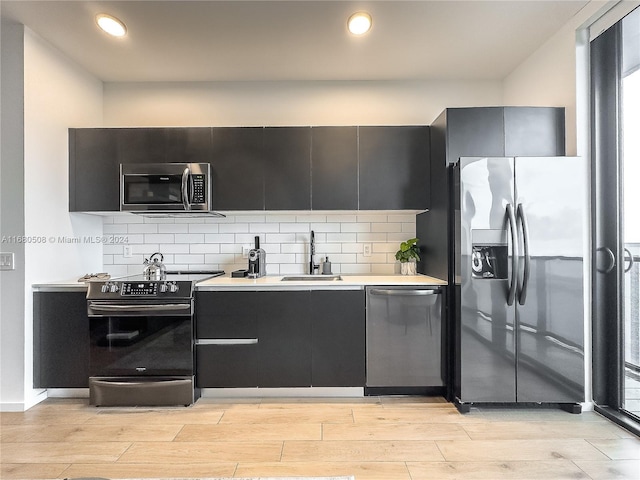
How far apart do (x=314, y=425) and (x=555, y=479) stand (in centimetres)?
131

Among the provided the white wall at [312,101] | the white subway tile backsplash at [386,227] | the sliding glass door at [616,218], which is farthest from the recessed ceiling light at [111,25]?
the sliding glass door at [616,218]

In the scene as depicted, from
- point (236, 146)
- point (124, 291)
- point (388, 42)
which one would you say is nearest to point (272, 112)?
point (236, 146)

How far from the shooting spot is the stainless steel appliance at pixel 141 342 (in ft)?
9.52

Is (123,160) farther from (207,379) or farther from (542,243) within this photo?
(542,243)

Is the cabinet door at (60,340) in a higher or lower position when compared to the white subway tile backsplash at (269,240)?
lower

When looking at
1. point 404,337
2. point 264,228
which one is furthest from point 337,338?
point 264,228

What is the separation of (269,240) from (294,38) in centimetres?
166

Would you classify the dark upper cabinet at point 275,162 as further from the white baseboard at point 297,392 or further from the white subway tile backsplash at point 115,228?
the white baseboard at point 297,392

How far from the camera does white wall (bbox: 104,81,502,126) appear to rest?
12.1 ft

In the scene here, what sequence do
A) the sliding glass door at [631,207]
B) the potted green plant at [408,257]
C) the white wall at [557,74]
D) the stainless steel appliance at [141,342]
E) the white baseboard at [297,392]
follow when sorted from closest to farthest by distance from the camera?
the sliding glass door at [631,207]
the white wall at [557,74]
the stainless steel appliance at [141,342]
the white baseboard at [297,392]
the potted green plant at [408,257]

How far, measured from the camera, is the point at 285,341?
9.82ft

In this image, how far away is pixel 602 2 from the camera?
2.51 m

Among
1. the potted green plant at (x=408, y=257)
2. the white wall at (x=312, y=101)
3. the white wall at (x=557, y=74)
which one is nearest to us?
the white wall at (x=557, y=74)

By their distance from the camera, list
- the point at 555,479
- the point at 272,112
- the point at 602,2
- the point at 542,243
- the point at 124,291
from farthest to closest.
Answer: the point at 272,112, the point at 124,291, the point at 542,243, the point at 602,2, the point at 555,479
